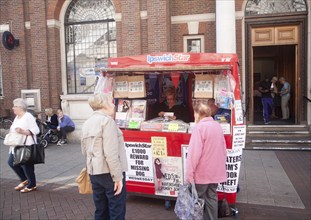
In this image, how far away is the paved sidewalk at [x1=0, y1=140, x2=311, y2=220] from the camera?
4.49 m

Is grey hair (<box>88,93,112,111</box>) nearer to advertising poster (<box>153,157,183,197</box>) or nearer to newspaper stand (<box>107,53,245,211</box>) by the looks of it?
newspaper stand (<box>107,53,245,211</box>)

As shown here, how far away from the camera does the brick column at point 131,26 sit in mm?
10531

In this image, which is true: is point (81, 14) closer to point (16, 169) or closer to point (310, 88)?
point (16, 169)

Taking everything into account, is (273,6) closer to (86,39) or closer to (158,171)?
(86,39)

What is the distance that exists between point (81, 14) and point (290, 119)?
9066 mm

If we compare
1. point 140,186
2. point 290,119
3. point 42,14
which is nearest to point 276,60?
point 290,119

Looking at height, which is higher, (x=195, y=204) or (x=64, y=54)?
(x=64, y=54)

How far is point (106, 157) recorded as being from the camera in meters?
3.10

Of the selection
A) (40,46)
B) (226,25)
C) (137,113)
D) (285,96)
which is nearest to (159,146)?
(137,113)

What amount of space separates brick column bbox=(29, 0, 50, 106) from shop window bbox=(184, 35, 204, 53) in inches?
210

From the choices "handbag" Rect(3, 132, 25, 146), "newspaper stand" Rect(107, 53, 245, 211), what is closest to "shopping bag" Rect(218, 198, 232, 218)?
"newspaper stand" Rect(107, 53, 245, 211)

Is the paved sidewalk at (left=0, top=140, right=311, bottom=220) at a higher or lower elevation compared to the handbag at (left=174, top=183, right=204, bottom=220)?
lower

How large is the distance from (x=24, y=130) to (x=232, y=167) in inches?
139

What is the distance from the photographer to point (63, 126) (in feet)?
34.4
